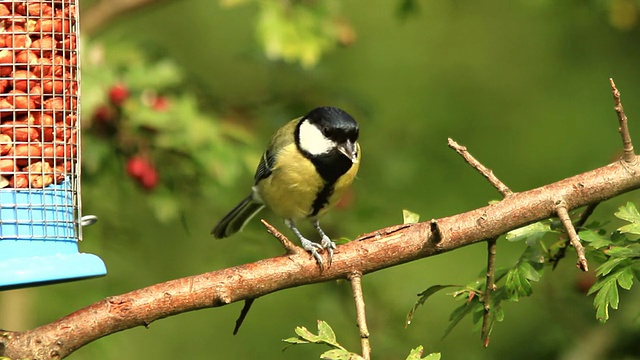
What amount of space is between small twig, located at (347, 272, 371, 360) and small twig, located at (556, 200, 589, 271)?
0.60 m

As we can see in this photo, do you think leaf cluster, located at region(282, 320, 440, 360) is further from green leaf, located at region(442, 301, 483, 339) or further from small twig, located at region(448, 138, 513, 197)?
small twig, located at region(448, 138, 513, 197)

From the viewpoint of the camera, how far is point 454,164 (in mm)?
7074

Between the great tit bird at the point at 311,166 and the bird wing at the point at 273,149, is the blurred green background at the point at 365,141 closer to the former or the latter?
the bird wing at the point at 273,149

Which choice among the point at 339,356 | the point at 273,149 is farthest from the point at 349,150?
the point at 339,356

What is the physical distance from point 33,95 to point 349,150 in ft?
4.98

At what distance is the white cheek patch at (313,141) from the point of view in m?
4.41

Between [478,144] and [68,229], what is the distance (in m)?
4.60

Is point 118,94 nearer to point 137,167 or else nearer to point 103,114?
point 103,114

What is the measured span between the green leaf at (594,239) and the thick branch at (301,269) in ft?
0.35

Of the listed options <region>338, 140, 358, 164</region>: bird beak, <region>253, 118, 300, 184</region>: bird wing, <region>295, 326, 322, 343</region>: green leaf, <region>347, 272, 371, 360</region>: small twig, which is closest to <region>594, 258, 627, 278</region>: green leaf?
<region>347, 272, 371, 360</region>: small twig

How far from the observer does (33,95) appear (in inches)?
133

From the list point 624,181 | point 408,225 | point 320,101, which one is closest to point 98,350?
point 320,101

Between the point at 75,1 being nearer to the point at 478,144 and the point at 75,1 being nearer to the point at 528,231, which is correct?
the point at 528,231

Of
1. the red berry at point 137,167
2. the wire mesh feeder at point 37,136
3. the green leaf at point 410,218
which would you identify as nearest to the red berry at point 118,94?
the red berry at point 137,167
